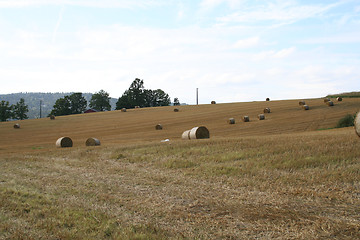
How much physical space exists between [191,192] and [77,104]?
361ft

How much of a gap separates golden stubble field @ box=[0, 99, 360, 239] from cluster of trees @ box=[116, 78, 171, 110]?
88.0m

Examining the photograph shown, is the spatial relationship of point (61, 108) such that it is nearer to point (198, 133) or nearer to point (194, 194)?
point (198, 133)

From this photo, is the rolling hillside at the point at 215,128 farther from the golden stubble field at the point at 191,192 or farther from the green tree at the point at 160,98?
the green tree at the point at 160,98

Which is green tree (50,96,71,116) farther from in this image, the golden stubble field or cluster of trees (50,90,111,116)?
the golden stubble field

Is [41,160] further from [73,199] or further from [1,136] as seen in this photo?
[1,136]

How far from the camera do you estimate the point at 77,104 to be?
373 ft

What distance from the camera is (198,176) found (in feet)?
37.7

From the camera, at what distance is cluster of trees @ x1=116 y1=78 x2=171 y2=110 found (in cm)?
10406

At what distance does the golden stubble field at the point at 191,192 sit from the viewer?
6.71 metres

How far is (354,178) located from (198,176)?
15.5 feet

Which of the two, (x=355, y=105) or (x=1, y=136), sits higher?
(x=355, y=105)

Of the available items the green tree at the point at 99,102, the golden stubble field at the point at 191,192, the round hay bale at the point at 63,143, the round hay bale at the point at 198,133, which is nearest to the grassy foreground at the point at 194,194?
the golden stubble field at the point at 191,192

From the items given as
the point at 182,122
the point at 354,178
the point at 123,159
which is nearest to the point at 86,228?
the point at 354,178

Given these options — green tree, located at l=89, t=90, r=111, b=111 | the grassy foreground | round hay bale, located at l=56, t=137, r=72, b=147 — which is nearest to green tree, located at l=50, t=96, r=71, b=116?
green tree, located at l=89, t=90, r=111, b=111
